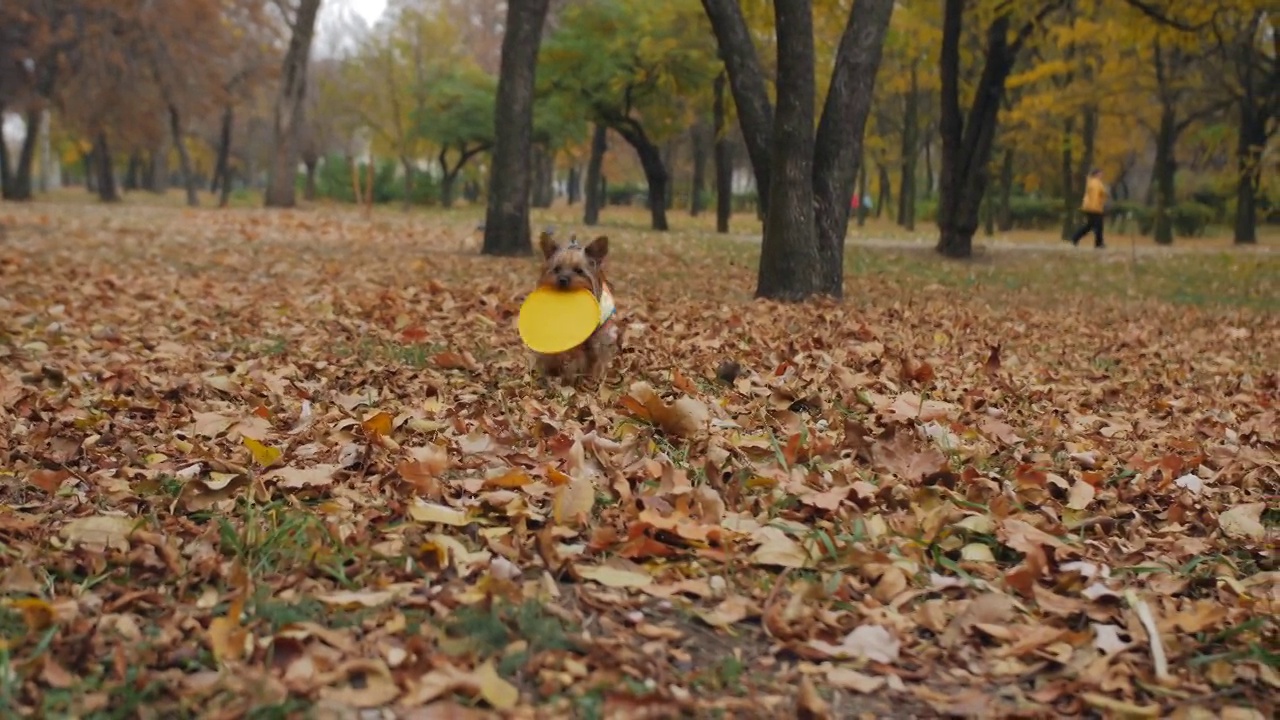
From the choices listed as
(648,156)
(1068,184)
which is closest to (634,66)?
(648,156)

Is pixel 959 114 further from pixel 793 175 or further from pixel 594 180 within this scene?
pixel 594 180

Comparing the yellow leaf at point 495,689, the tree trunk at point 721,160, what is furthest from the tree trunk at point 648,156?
the yellow leaf at point 495,689

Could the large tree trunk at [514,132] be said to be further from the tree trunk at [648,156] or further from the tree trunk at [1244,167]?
the tree trunk at [1244,167]

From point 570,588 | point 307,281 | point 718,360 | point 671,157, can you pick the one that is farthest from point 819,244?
point 671,157

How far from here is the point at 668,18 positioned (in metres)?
24.0

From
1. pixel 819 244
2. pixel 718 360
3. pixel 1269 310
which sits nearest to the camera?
Answer: pixel 718 360

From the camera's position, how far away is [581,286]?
5.35m

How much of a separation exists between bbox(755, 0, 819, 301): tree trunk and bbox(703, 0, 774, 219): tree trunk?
0.37 m

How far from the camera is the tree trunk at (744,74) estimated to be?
10453 mm

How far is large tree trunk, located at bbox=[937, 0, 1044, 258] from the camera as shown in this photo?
1702 centimetres

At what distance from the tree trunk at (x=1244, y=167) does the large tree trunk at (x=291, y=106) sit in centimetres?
2304

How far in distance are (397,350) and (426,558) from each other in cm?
374

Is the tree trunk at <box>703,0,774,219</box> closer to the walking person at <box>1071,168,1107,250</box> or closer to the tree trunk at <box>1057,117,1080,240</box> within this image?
the walking person at <box>1071,168,1107,250</box>

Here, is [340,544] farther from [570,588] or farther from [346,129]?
[346,129]
